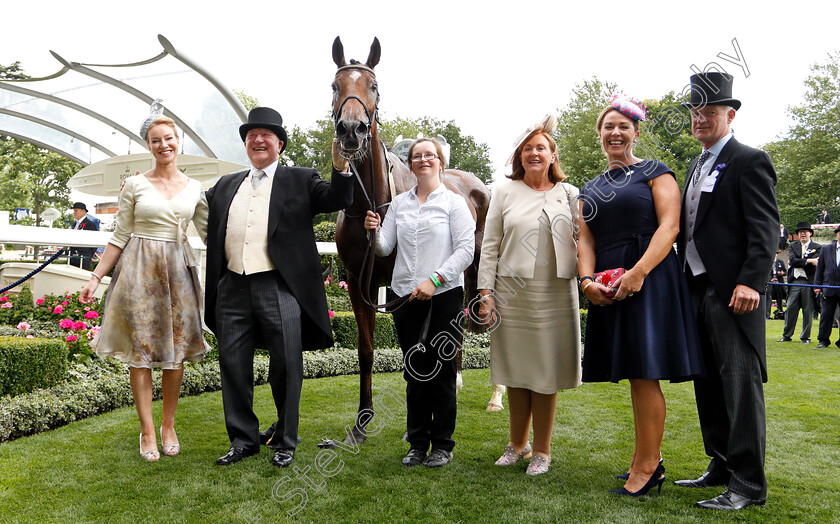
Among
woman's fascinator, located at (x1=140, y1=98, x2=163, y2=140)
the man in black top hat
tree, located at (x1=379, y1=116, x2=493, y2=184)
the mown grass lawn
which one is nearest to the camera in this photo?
the mown grass lawn

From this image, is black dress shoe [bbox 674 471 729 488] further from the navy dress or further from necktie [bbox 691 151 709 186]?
necktie [bbox 691 151 709 186]

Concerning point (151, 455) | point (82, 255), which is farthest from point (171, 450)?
point (82, 255)

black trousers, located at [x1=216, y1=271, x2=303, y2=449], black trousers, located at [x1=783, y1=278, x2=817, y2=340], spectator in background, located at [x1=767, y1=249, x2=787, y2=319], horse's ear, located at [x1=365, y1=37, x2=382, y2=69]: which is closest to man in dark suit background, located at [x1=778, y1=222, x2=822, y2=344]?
black trousers, located at [x1=783, y1=278, x2=817, y2=340]

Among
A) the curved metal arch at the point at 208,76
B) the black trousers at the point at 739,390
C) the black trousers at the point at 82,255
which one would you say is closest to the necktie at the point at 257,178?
the black trousers at the point at 739,390

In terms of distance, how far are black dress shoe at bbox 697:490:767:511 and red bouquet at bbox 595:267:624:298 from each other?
117 centimetres

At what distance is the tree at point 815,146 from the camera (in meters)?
26.7

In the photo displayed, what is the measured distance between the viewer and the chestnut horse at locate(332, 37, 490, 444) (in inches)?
144

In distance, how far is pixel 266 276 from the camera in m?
3.81

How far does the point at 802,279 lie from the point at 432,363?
12.7m

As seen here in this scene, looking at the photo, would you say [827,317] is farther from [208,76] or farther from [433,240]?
[208,76]

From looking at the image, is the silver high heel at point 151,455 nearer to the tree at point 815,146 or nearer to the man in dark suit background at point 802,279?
the man in dark suit background at point 802,279

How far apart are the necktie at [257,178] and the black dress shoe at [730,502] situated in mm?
3219

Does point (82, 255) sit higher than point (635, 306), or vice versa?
point (635, 306)

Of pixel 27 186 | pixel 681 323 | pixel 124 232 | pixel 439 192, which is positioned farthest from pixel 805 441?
pixel 27 186
